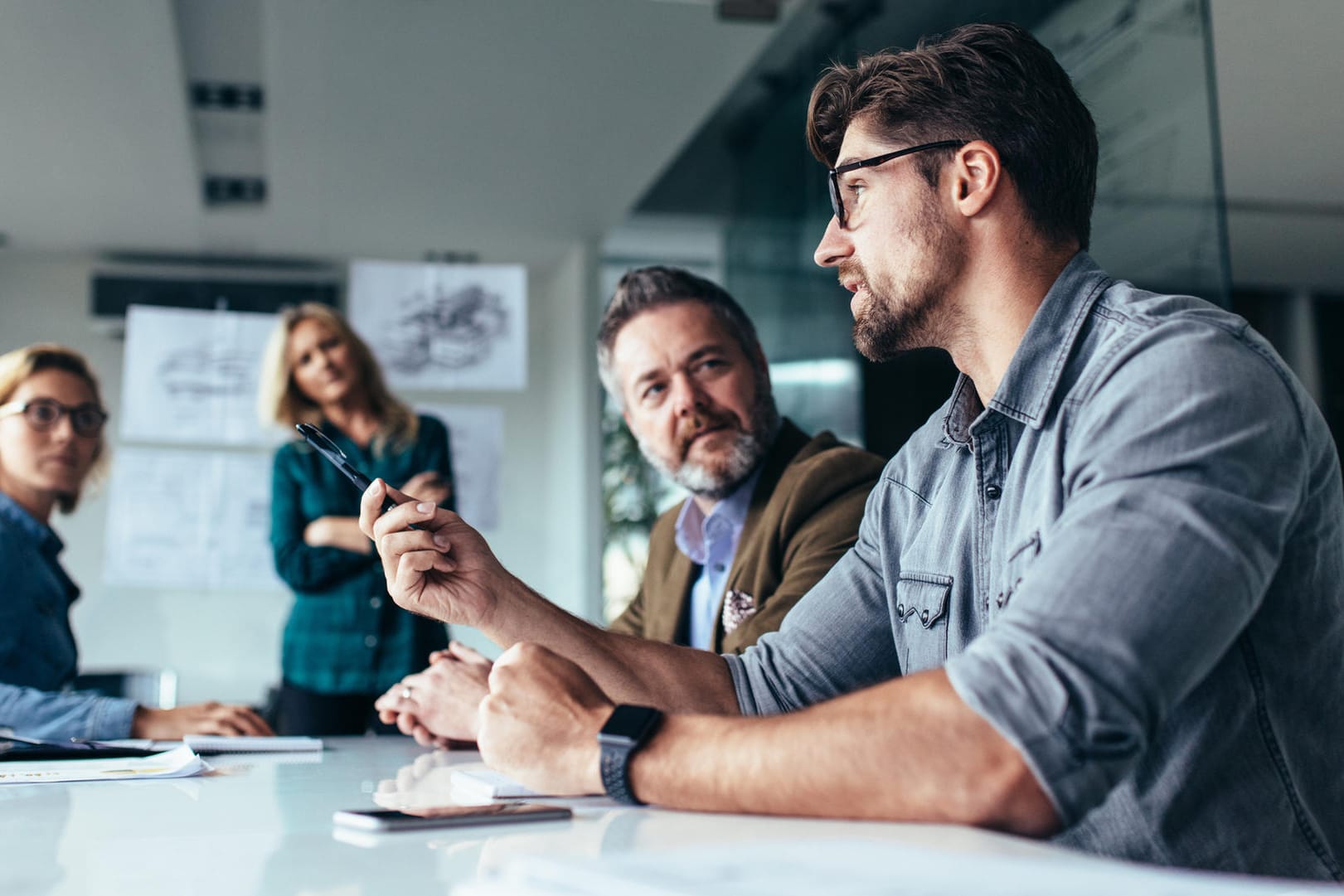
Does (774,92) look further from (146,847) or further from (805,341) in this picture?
(146,847)

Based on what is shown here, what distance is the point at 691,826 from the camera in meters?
0.83

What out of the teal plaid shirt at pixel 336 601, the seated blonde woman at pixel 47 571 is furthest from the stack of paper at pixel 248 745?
the teal plaid shirt at pixel 336 601

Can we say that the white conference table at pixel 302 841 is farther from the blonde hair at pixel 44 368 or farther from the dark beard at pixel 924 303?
the blonde hair at pixel 44 368

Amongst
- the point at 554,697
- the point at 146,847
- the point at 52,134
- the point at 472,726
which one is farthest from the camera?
the point at 52,134

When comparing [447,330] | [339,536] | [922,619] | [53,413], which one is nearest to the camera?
[922,619]

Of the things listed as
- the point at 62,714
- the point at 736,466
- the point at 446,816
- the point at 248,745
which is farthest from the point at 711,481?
the point at 446,816

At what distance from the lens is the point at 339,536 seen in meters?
3.04

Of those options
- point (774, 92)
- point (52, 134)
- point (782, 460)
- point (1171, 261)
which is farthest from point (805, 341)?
point (52, 134)

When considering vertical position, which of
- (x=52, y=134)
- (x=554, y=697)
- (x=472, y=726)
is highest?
(x=52, y=134)

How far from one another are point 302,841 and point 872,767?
408mm

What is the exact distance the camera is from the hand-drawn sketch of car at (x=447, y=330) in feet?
12.1

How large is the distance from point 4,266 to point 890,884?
385cm

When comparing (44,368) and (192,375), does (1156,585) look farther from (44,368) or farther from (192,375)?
(192,375)

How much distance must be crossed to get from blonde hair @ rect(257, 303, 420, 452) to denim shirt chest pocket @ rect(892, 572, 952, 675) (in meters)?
2.13
